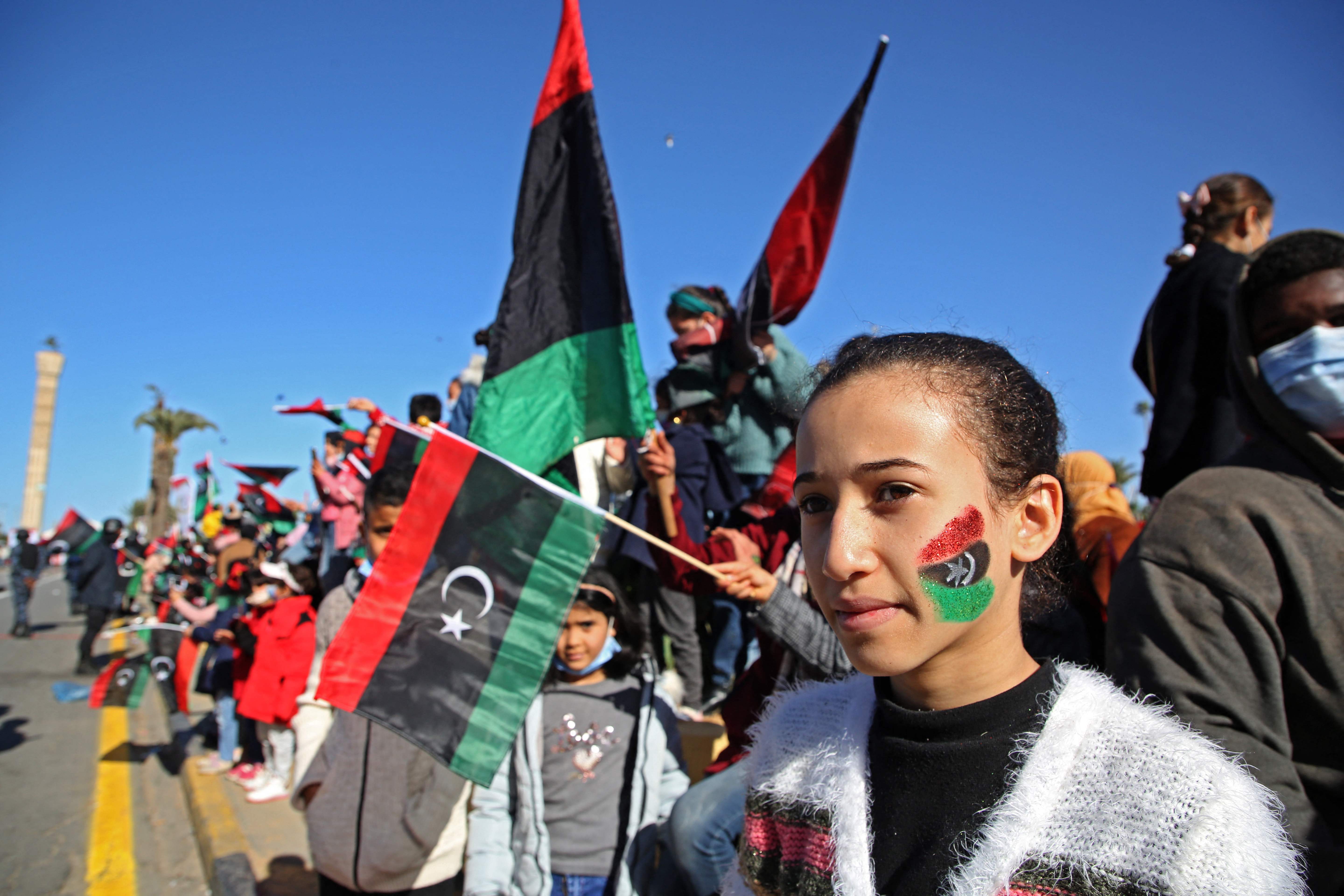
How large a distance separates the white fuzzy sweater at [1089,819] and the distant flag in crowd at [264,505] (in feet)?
35.0

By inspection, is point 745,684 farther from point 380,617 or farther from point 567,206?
point 567,206

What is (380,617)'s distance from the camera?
2717 millimetres

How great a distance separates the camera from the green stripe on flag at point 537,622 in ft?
8.66

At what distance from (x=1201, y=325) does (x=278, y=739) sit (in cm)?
654

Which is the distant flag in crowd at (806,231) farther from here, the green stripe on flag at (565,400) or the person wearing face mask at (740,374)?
the green stripe on flag at (565,400)

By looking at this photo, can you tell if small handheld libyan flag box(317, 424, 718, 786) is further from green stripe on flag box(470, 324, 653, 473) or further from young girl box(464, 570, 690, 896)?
green stripe on flag box(470, 324, 653, 473)

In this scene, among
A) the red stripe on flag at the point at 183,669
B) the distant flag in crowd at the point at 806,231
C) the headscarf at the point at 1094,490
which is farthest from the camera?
the red stripe on flag at the point at 183,669

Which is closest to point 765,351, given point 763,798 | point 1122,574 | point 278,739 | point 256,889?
point 1122,574

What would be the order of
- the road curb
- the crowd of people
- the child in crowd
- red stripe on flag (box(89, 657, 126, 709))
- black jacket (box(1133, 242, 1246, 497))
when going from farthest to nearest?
red stripe on flag (box(89, 657, 126, 709)) → the road curb → the child in crowd → black jacket (box(1133, 242, 1246, 497)) → the crowd of people

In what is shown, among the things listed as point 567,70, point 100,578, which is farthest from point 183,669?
point 567,70

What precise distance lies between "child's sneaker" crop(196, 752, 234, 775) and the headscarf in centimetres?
744

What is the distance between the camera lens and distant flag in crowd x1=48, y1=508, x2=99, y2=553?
17.0 meters

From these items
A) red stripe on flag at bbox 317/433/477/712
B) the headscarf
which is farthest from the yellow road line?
the headscarf

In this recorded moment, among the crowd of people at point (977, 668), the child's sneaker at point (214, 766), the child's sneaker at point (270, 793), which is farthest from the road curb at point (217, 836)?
the crowd of people at point (977, 668)
